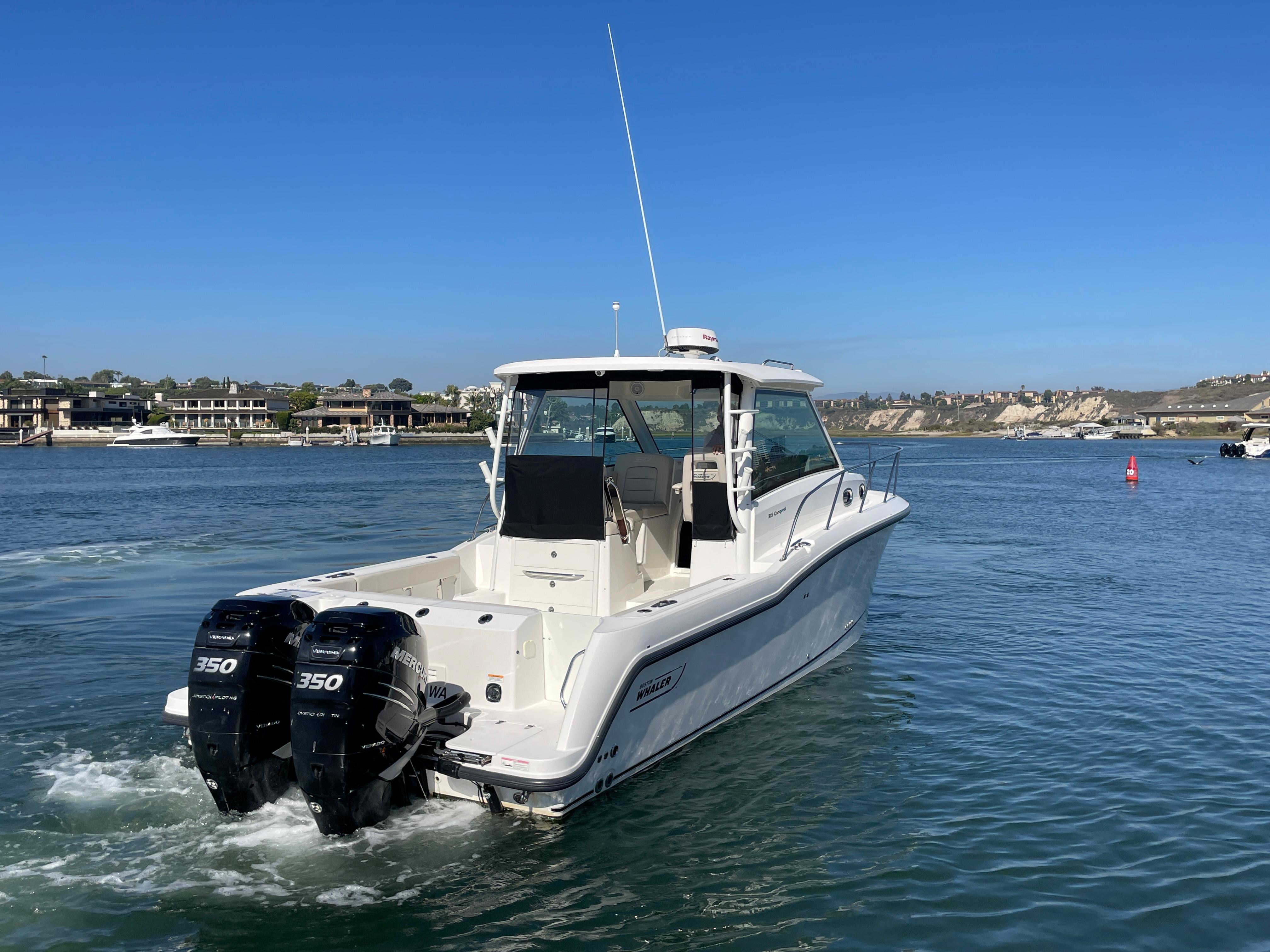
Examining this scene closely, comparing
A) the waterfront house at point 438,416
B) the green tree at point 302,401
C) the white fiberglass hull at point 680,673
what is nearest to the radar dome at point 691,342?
the white fiberglass hull at point 680,673

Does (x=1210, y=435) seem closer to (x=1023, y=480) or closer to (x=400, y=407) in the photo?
(x=1023, y=480)

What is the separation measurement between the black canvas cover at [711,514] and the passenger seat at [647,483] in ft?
2.74

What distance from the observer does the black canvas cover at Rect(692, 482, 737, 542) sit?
6.97m

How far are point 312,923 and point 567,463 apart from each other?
11.9 feet

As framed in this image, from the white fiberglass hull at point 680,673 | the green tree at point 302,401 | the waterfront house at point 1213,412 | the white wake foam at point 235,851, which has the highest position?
the green tree at point 302,401

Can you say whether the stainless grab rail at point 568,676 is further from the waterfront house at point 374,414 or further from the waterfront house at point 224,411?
the waterfront house at point 224,411

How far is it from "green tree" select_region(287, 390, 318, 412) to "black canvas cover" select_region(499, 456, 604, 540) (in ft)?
416

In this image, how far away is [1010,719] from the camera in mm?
7375

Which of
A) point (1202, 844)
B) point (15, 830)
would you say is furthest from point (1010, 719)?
point (15, 830)

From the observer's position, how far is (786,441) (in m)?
7.96

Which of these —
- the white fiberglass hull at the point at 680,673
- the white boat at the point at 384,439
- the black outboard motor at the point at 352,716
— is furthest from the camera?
the white boat at the point at 384,439

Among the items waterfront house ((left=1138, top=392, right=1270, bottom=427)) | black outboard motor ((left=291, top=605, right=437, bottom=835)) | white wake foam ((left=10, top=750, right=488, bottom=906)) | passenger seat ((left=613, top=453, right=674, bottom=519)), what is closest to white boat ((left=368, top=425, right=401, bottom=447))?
passenger seat ((left=613, top=453, right=674, bottom=519))

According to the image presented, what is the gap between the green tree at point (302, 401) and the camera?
127 m

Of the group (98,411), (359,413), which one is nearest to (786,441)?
(359,413)
